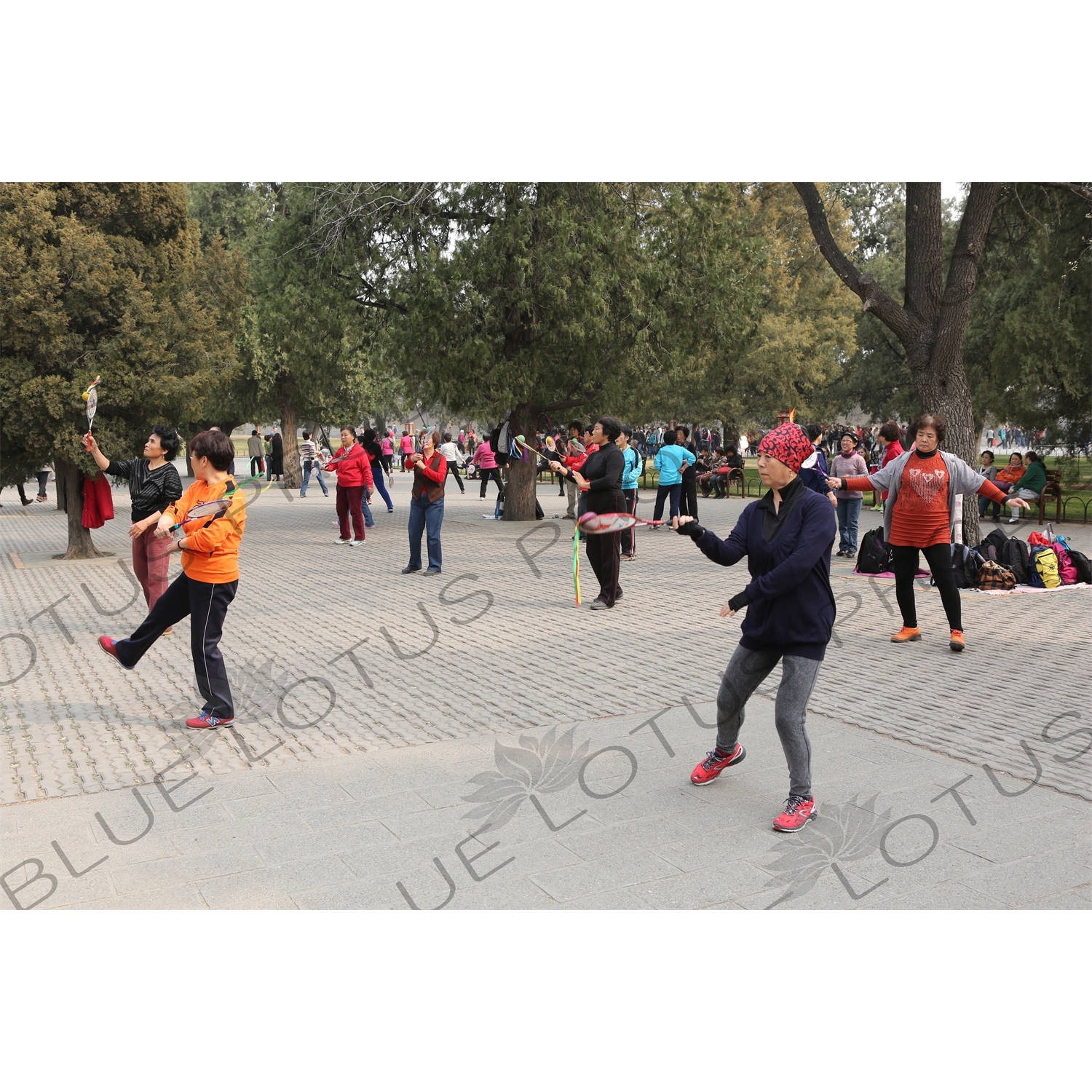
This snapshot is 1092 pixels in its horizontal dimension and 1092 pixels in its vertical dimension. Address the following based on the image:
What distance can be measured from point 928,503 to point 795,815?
4.36 metres

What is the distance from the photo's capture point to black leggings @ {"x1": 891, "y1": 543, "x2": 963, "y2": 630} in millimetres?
8445

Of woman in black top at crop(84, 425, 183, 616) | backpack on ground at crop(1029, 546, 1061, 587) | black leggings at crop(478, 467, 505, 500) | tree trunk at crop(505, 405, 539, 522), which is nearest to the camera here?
woman in black top at crop(84, 425, 183, 616)

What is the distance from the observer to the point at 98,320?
13.6m

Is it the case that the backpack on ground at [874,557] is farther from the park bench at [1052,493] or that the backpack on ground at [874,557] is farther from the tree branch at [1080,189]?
the park bench at [1052,493]

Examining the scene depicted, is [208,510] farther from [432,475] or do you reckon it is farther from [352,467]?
[352,467]

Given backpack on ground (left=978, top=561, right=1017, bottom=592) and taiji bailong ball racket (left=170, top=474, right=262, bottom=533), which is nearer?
taiji bailong ball racket (left=170, top=474, right=262, bottom=533)

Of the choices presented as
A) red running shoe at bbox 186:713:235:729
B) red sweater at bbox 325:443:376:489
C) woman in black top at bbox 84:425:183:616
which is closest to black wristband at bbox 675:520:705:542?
red running shoe at bbox 186:713:235:729

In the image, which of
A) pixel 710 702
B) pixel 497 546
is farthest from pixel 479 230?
pixel 710 702

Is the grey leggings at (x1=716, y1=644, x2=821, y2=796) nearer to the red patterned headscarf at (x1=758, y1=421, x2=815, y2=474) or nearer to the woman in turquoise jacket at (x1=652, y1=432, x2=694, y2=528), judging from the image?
the red patterned headscarf at (x1=758, y1=421, x2=815, y2=474)

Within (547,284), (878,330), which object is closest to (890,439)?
(547,284)

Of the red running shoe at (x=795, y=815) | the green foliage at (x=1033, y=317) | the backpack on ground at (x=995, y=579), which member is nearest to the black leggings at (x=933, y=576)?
the backpack on ground at (x=995, y=579)

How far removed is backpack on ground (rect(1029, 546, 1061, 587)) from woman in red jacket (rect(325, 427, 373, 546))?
30.1 feet

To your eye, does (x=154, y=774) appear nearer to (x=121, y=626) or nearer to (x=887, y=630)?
(x=121, y=626)

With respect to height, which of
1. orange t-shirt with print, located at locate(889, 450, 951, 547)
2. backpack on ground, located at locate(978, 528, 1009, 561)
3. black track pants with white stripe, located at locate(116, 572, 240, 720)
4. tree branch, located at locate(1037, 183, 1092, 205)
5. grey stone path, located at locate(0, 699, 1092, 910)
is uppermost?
tree branch, located at locate(1037, 183, 1092, 205)
